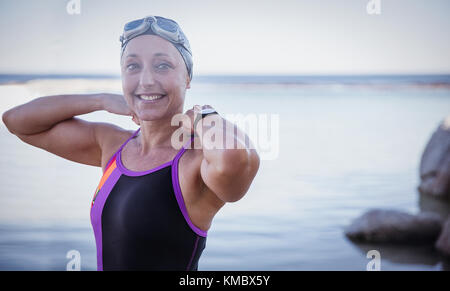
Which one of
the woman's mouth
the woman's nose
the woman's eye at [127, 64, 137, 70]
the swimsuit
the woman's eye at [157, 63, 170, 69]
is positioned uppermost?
the woman's eye at [127, 64, 137, 70]

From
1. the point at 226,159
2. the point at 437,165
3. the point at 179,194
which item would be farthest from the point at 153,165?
the point at 437,165

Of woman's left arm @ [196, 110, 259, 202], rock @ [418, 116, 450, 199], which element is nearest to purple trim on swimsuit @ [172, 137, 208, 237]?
woman's left arm @ [196, 110, 259, 202]

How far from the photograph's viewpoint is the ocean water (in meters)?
3.80

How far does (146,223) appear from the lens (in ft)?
5.11

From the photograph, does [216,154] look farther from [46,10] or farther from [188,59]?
[46,10]

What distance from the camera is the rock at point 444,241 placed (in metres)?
3.65

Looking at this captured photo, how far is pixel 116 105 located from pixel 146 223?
0.50 meters

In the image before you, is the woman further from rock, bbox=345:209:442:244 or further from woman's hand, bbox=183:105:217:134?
rock, bbox=345:209:442:244

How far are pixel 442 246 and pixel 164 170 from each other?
2886 mm

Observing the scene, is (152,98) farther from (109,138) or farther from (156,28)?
(109,138)

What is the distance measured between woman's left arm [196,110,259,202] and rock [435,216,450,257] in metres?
2.84

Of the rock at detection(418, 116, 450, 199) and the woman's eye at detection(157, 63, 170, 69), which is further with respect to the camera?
the rock at detection(418, 116, 450, 199)

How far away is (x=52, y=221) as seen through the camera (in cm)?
418

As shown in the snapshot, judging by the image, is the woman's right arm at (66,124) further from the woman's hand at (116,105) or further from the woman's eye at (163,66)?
the woman's eye at (163,66)
